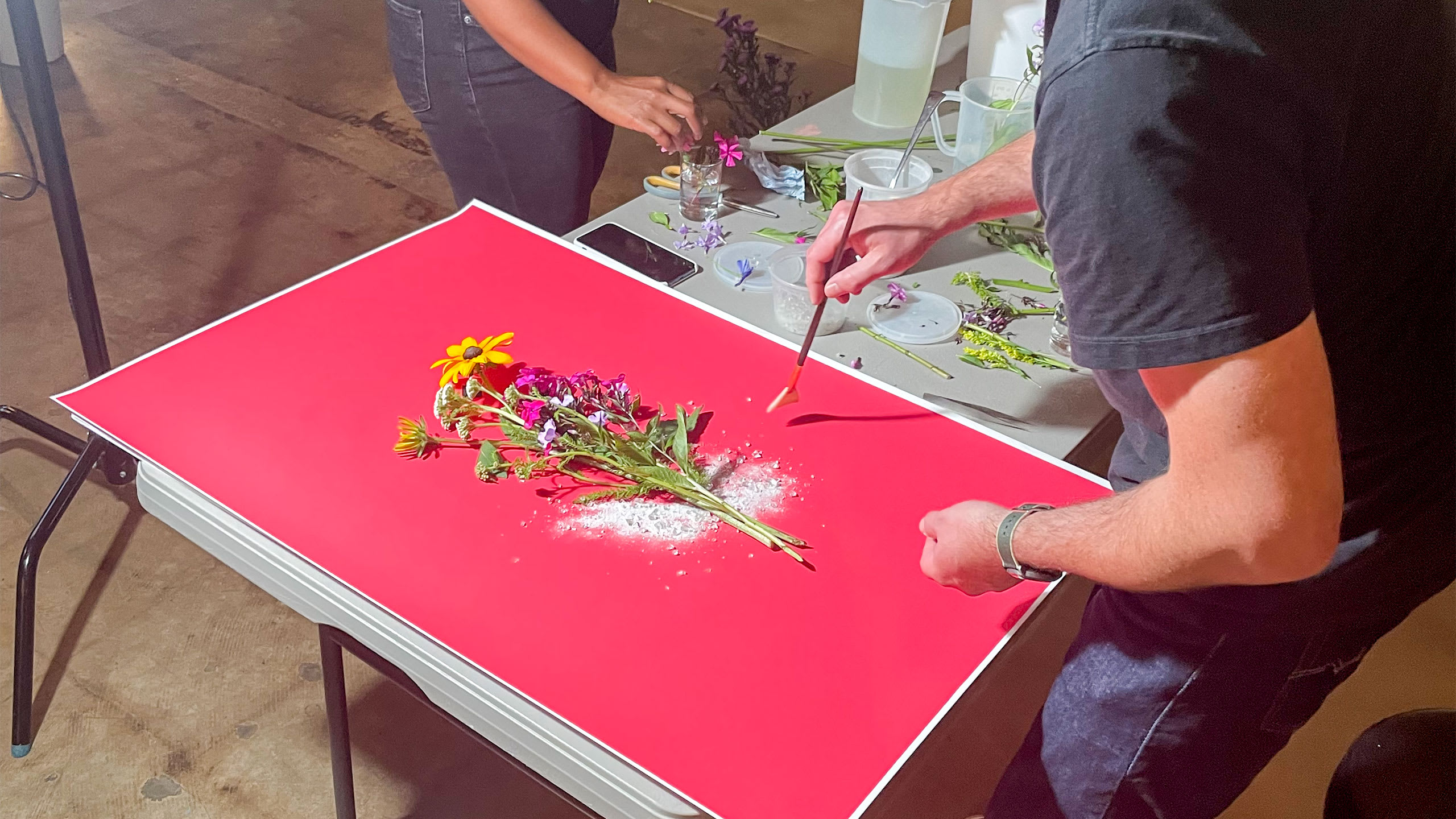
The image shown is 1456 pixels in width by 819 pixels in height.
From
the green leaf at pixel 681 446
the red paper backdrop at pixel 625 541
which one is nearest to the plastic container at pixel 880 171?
the red paper backdrop at pixel 625 541

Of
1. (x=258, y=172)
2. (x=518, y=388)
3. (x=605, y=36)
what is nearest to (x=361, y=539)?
(x=518, y=388)

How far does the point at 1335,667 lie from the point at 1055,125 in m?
0.83

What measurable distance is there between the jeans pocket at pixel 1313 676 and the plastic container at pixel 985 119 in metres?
1.01

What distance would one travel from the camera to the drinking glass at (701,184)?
1.87 metres

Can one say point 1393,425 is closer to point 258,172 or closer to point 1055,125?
point 1055,125

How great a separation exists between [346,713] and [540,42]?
1.08m

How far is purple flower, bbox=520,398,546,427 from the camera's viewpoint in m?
1.33

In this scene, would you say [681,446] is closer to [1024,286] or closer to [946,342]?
[946,342]

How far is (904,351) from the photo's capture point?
5.33 ft

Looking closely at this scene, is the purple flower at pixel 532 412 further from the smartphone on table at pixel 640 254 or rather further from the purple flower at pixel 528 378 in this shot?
the smartphone on table at pixel 640 254

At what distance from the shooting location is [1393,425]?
3.59 ft

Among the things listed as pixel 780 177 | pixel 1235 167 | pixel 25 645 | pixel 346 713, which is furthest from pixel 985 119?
pixel 25 645

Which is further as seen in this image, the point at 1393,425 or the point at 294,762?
the point at 294,762

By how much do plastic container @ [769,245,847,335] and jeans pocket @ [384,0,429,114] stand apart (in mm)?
787
